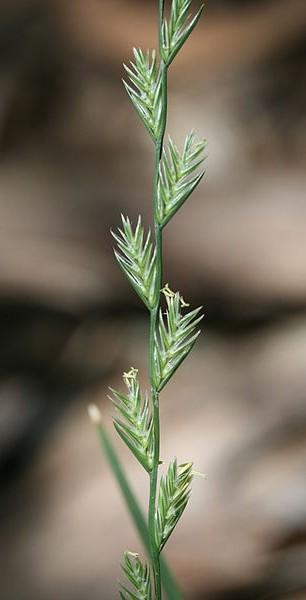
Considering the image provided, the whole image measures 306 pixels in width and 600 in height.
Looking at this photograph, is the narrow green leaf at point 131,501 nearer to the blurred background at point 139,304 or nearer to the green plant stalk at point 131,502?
the green plant stalk at point 131,502

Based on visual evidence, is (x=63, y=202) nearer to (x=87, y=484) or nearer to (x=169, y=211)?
(x=87, y=484)

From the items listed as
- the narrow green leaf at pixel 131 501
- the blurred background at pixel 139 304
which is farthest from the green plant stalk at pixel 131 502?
the blurred background at pixel 139 304

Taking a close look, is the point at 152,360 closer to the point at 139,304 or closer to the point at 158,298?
the point at 158,298

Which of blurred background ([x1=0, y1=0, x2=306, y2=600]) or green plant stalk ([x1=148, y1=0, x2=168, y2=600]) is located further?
blurred background ([x1=0, y1=0, x2=306, y2=600])

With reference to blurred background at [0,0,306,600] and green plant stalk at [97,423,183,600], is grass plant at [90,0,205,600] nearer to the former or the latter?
green plant stalk at [97,423,183,600]

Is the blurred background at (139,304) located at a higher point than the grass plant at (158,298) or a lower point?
higher

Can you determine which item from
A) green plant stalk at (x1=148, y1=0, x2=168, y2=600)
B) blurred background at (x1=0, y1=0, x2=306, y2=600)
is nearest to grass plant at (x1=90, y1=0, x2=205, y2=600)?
green plant stalk at (x1=148, y1=0, x2=168, y2=600)
